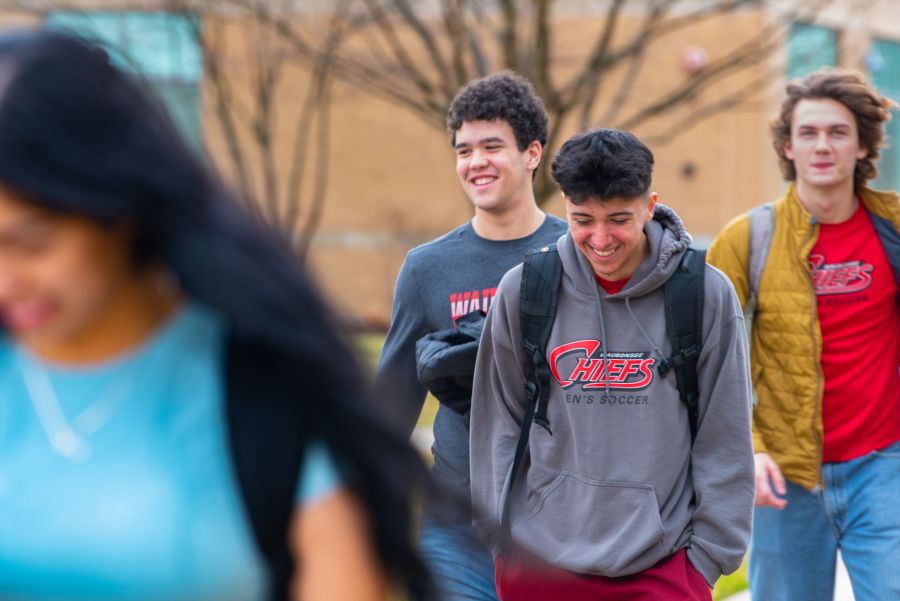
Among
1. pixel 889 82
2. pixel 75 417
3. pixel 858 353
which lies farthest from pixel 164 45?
pixel 75 417

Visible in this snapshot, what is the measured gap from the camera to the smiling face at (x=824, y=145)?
5074mm

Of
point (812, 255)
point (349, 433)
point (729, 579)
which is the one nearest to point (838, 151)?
point (812, 255)

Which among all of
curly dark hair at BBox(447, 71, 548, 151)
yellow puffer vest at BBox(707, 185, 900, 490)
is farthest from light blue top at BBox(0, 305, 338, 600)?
yellow puffer vest at BBox(707, 185, 900, 490)

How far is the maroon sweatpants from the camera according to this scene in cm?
388

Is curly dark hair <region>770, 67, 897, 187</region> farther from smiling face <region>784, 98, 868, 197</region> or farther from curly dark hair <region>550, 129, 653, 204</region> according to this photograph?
curly dark hair <region>550, 129, 653, 204</region>

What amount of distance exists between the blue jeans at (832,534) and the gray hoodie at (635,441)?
110 cm

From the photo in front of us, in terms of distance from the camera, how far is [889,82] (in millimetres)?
26406

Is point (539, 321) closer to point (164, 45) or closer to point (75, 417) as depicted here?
point (75, 417)

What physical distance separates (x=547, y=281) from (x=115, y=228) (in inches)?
91.5

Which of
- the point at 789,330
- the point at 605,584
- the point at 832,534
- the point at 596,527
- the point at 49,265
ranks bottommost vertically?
the point at 832,534

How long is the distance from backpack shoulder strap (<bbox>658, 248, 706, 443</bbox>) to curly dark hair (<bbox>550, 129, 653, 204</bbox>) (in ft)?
0.97

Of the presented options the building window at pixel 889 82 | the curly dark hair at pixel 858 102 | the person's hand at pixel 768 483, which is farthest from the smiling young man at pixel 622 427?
the building window at pixel 889 82

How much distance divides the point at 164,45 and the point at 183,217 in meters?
19.9

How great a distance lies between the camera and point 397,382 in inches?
181
